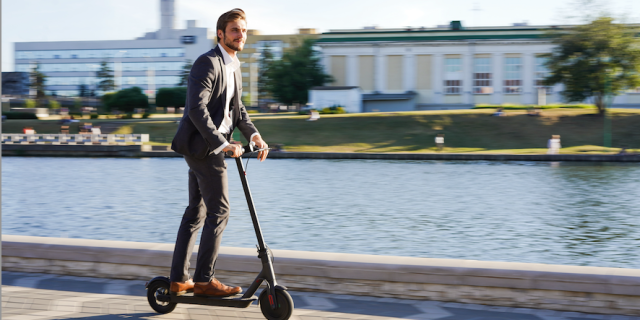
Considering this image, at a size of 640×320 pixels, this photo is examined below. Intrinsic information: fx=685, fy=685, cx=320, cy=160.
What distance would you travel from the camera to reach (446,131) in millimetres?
43812

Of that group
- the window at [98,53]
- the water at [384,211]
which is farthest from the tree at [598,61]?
the window at [98,53]

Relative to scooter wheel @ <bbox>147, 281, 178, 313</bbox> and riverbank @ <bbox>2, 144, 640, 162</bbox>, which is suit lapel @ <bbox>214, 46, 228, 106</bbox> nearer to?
scooter wheel @ <bbox>147, 281, 178, 313</bbox>

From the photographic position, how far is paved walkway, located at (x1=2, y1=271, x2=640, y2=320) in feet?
12.9

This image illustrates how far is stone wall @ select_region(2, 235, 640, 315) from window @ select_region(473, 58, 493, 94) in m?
66.8

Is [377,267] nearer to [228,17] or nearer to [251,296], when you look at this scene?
[251,296]

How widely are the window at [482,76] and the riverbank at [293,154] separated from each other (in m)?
38.9

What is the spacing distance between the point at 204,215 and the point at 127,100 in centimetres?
6229

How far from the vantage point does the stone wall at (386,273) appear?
3914mm

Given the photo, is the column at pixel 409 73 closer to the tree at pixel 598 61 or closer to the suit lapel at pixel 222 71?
the tree at pixel 598 61

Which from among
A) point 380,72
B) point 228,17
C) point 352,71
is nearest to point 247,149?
point 228,17

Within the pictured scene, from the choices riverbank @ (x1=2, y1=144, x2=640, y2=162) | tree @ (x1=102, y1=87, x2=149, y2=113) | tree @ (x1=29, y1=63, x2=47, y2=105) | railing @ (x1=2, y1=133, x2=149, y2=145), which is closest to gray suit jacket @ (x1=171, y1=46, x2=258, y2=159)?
riverbank @ (x1=2, y1=144, x2=640, y2=162)

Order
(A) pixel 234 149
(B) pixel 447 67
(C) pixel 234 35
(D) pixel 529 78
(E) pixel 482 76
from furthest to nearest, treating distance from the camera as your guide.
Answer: (B) pixel 447 67 < (E) pixel 482 76 < (D) pixel 529 78 < (C) pixel 234 35 < (A) pixel 234 149

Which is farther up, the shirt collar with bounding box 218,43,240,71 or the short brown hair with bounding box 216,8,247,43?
the short brown hair with bounding box 216,8,247,43

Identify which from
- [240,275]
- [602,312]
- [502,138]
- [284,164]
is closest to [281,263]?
[240,275]
